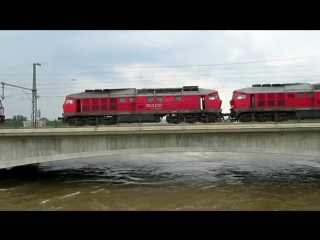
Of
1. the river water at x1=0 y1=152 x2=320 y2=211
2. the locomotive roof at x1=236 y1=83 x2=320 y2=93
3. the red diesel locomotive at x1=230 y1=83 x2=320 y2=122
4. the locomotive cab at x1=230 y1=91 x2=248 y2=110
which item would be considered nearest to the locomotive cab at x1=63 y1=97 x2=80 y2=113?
the river water at x1=0 y1=152 x2=320 y2=211

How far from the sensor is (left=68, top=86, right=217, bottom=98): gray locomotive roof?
22047 millimetres

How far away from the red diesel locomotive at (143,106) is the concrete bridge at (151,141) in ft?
21.8

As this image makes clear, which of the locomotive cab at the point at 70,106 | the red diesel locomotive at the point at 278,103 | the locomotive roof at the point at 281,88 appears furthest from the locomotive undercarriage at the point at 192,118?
the locomotive cab at the point at 70,106

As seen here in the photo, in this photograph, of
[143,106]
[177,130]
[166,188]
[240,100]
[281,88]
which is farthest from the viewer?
[143,106]

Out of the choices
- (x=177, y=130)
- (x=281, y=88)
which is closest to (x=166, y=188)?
(x=177, y=130)

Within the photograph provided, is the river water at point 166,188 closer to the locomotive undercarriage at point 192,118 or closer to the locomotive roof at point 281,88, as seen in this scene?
the locomotive undercarriage at point 192,118

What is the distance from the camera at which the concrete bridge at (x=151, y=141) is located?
44.9ft

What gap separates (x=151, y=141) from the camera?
14.4 metres

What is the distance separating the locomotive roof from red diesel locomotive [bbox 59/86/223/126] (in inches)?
139

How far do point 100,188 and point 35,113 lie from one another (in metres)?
18.3

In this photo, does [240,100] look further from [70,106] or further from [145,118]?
[70,106]

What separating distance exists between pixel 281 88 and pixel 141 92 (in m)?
13.8

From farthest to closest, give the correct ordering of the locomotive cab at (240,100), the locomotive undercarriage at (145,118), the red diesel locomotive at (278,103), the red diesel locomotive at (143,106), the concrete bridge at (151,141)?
1. the locomotive cab at (240,100)
2. the red diesel locomotive at (143,106)
3. the locomotive undercarriage at (145,118)
4. the red diesel locomotive at (278,103)
5. the concrete bridge at (151,141)
